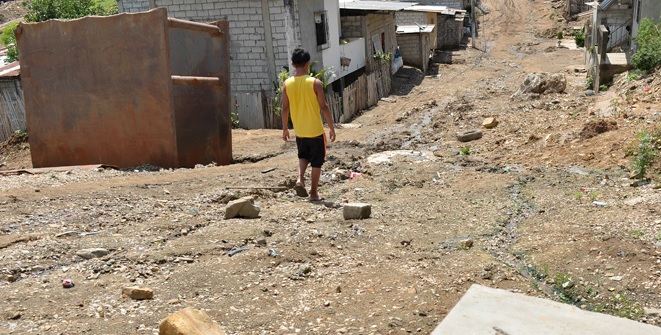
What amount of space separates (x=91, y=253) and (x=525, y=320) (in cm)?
291

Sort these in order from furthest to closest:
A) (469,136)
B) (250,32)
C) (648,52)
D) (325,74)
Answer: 1. (325,74)
2. (250,32)
3. (648,52)
4. (469,136)

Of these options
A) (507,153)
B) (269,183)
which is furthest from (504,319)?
(507,153)

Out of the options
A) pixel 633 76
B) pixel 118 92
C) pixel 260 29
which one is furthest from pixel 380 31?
pixel 118 92

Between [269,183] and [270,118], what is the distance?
7.92 meters

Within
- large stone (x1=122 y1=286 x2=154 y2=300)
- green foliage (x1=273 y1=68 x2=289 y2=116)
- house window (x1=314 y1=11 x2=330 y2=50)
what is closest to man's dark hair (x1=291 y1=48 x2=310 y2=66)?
large stone (x1=122 y1=286 x2=154 y2=300)

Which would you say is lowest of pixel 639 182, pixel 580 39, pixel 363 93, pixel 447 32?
pixel 363 93

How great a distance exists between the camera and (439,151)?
33.2 ft

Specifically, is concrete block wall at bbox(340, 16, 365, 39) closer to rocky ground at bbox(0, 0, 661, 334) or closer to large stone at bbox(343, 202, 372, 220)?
rocky ground at bbox(0, 0, 661, 334)

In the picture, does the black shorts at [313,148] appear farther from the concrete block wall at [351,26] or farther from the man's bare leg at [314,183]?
the concrete block wall at [351,26]

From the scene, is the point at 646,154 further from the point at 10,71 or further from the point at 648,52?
the point at 10,71

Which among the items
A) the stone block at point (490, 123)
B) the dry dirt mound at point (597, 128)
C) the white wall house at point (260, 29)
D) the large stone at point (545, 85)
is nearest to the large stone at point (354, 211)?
the dry dirt mound at point (597, 128)

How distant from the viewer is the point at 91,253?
4.52m

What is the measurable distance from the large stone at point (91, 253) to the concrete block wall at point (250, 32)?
1217 cm

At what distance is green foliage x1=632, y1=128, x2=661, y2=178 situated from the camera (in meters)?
6.81
